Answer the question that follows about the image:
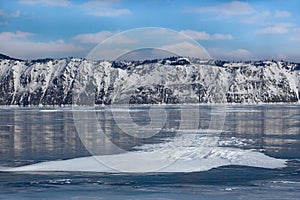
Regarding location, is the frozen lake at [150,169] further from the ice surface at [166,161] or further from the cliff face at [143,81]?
the cliff face at [143,81]

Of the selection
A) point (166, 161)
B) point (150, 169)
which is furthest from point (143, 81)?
point (150, 169)

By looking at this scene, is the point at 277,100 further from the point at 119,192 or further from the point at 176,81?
the point at 119,192

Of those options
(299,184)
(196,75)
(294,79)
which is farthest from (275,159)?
(294,79)

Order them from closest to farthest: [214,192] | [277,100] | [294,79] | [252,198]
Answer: [252,198] < [214,192] < [277,100] < [294,79]

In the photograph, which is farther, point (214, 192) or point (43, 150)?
point (43, 150)

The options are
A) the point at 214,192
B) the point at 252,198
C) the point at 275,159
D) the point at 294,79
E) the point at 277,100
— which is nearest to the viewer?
the point at 252,198

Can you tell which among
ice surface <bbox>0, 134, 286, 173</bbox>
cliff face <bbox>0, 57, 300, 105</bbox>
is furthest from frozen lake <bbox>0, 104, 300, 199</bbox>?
cliff face <bbox>0, 57, 300, 105</bbox>

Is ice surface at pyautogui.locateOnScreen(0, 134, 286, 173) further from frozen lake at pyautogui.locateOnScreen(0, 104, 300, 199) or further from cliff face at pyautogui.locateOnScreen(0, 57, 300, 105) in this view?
cliff face at pyautogui.locateOnScreen(0, 57, 300, 105)

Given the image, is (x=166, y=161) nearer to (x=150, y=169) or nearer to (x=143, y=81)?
(x=150, y=169)

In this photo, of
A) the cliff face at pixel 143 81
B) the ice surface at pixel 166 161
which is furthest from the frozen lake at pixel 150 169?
the cliff face at pixel 143 81
